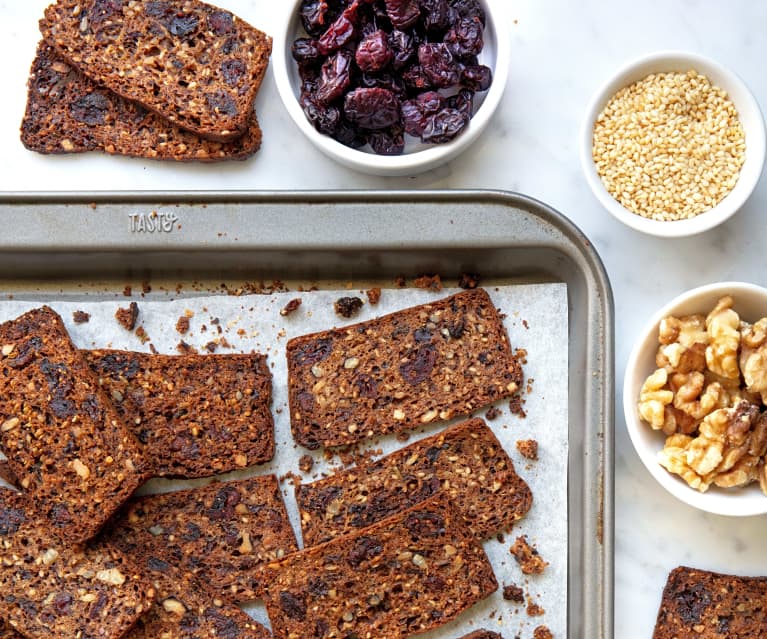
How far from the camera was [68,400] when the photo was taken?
2436mm

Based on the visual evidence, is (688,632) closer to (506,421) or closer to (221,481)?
(506,421)

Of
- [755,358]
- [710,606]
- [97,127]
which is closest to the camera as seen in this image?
[755,358]

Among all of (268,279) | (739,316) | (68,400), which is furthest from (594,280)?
(68,400)

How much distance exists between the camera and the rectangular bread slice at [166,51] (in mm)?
2537

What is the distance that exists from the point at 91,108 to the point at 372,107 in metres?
0.80

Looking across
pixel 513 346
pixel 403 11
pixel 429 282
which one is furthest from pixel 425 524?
pixel 403 11

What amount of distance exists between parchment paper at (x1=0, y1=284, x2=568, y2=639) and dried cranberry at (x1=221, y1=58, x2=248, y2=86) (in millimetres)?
581

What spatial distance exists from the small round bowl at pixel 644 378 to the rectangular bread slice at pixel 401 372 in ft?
1.02

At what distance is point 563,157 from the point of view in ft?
8.56

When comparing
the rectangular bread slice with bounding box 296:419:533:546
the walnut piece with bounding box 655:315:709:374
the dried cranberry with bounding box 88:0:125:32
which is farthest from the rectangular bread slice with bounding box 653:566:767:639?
the dried cranberry with bounding box 88:0:125:32

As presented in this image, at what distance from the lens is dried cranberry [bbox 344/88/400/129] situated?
2.36m

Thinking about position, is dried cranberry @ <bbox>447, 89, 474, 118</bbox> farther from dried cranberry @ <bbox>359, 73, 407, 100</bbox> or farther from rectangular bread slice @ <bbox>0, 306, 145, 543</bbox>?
rectangular bread slice @ <bbox>0, 306, 145, 543</bbox>

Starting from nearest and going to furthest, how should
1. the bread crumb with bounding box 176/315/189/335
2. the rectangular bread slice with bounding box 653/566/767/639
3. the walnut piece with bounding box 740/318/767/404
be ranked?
the walnut piece with bounding box 740/318/767/404 < the rectangular bread slice with bounding box 653/566/767/639 < the bread crumb with bounding box 176/315/189/335

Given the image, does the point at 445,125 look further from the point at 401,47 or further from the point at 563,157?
the point at 563,157
